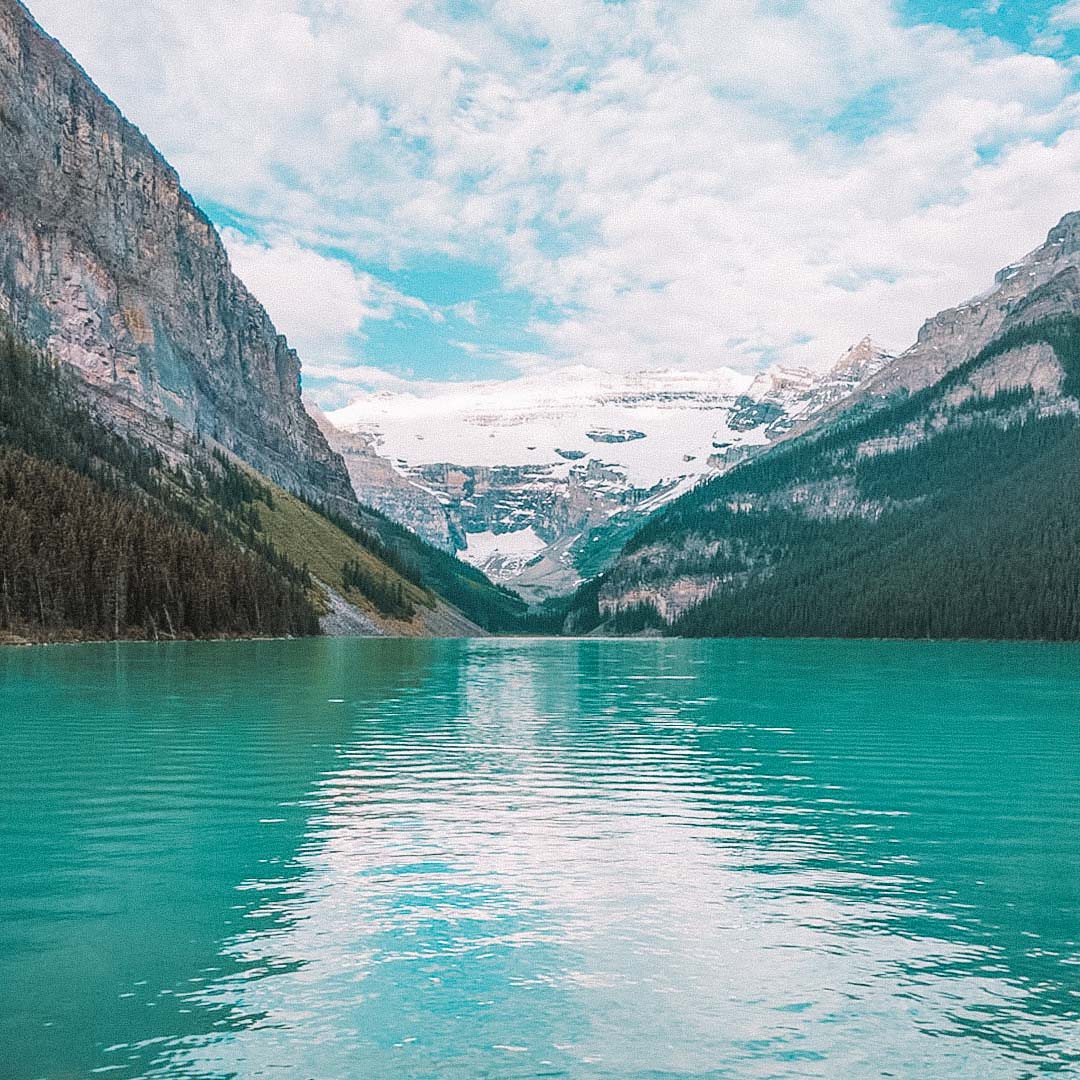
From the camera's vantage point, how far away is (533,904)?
22.0 meters

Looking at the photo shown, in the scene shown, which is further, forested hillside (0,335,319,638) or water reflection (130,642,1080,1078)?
forested hillside (0,335,319,638)

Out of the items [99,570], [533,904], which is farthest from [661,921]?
[99,570]

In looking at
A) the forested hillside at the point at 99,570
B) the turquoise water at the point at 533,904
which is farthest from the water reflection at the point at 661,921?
the forested hillside at the point at 99,570

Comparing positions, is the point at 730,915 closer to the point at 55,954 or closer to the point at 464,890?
the point at 464,890

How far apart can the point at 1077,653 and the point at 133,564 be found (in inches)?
5048

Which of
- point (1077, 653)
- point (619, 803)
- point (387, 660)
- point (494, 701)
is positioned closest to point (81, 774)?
point (619, 803)

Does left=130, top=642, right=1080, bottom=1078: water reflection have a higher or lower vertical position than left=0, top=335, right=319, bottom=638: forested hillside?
lower

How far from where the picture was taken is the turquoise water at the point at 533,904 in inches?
590

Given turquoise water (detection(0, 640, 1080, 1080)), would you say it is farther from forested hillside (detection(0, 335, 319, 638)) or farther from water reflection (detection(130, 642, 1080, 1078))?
forested hillside (detection(0, 335, 319, 638))

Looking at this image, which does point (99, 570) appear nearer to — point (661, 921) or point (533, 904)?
point (533, 904)

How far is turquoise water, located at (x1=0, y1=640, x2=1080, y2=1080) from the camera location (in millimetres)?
14977

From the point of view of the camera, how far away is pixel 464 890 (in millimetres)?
23047

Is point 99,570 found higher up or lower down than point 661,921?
higher up

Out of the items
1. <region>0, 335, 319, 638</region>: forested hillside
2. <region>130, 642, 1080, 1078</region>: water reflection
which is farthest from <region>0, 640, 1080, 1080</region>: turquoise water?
<region>0, 335, 319, 638</region>: forested hillside
